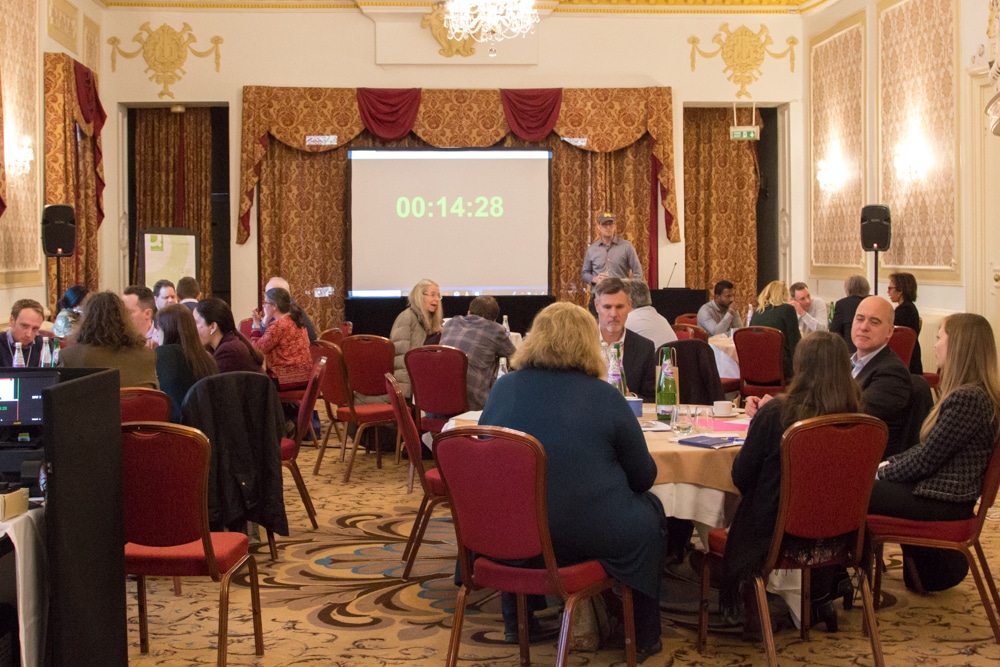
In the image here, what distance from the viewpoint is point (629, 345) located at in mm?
5316

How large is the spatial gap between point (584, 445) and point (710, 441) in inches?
32.1

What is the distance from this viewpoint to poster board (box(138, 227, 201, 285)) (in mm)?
11203

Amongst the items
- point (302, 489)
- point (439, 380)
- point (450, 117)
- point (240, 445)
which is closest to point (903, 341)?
point (439, 380)

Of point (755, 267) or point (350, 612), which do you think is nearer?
point (350, 612)

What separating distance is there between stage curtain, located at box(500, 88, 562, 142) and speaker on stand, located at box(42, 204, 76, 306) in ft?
16.2

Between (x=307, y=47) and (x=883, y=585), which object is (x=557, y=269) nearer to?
(x=307, y=47)

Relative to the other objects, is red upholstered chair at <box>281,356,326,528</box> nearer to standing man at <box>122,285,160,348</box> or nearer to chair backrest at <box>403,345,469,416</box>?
chair backrest at <box>403,345,469,416</box>

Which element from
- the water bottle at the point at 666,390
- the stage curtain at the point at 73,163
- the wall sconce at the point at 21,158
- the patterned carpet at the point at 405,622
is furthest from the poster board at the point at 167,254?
the water bottle at the point at 666,390

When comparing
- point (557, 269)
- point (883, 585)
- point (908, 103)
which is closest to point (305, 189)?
point (557, 269)

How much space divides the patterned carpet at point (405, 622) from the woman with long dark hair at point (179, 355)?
36.0 inches

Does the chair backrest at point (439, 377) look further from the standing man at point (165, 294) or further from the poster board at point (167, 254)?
the poster board at point (167, 254)

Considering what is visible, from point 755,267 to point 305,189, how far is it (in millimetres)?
5446

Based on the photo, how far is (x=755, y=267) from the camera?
13086 millimetres

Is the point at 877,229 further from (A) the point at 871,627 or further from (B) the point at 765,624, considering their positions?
(B) the point at 765,624
